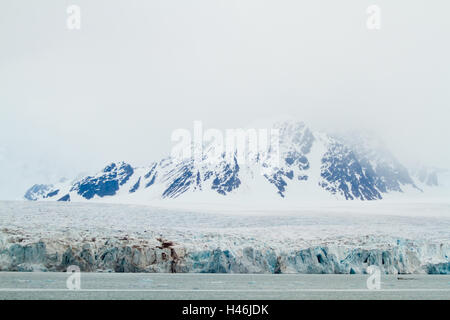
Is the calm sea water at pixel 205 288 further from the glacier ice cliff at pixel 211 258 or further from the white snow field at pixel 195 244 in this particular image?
the white snow field at pixel 195 244

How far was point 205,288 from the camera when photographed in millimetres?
30188

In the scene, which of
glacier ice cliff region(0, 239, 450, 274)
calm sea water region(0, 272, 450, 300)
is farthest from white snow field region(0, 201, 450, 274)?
calm sea water region(0, 272, 450, 300)

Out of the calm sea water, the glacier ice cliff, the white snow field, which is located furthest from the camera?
the white snow field

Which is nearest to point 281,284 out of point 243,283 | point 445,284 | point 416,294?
point 243,283

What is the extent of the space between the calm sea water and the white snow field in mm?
915

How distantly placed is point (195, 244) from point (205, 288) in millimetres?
8029

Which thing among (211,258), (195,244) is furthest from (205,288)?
(195,244)

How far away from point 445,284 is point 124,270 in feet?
61.9

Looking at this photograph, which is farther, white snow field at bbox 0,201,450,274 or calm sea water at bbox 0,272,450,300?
white snow field at bbox 0,201,450,274

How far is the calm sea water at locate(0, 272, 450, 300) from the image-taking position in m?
26.0

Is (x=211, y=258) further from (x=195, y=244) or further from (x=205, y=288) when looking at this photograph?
(x=205, y=288)

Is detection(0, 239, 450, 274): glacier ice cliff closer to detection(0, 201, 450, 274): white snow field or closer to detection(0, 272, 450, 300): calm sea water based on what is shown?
detection(0, 201, 450, 274): white snow field
